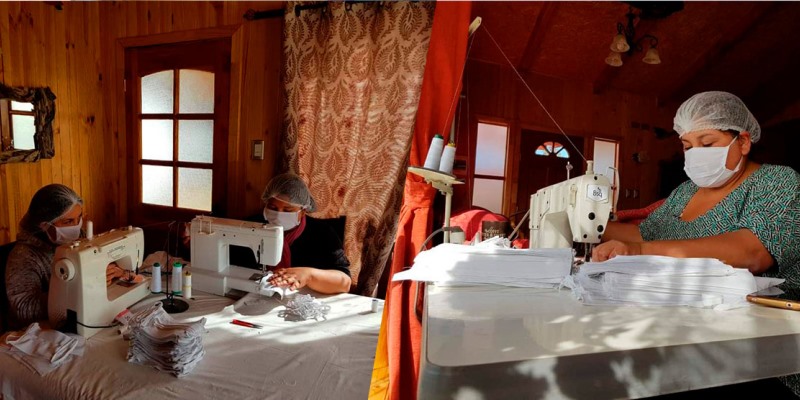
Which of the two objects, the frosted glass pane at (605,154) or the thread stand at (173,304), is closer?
the thread stand at (173,304)

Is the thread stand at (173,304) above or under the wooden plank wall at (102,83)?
under

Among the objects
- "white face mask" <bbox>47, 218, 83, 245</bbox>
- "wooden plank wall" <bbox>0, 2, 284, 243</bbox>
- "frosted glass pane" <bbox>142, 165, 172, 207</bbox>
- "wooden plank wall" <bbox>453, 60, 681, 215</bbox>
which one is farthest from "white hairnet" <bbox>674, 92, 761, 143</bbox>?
"frosted glass pane" <bbox>142, 165, 172, 207</bbox>

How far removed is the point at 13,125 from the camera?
5.44 feet

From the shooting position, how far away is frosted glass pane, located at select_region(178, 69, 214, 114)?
68.1 inches

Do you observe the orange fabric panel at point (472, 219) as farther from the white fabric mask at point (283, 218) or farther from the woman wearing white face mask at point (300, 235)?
the white fabric mask at point (283, 218)

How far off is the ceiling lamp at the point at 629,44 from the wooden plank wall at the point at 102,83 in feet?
4.87

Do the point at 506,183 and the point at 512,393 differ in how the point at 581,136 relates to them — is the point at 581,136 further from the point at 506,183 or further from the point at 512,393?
the point at 512,393

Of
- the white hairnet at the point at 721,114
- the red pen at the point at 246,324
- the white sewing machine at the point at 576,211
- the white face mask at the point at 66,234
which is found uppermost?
the white hairnet at the point at 721,114

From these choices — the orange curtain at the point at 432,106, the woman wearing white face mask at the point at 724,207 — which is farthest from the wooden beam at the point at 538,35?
the woman wearing white face mask at the point at 724,207

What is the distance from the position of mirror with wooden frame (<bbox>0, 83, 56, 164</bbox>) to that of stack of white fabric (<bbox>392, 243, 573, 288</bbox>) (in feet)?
6.36

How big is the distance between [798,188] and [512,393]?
843 mm

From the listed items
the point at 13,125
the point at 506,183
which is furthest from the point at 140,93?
the point at 506,183

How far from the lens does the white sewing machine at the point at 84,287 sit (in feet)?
3.38

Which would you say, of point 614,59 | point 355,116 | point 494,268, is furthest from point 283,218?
point 614,59
